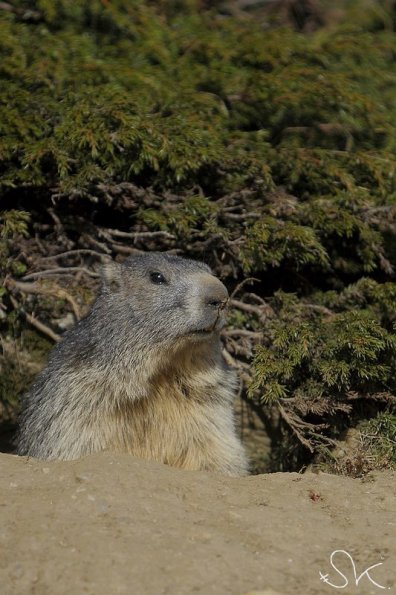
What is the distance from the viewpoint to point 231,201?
23.9ft

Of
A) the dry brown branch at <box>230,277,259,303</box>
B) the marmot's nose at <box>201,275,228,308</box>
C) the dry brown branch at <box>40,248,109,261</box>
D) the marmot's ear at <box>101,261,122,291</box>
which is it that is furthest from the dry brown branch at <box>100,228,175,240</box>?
the marmot's nose at <box>201,275,228,308</box>

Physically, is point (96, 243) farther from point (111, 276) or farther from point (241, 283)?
point (241, 283)

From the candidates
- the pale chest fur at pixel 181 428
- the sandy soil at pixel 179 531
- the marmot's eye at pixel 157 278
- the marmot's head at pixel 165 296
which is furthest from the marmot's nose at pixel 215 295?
the sandy soil at pixel 179 531

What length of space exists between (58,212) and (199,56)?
94.6 inches

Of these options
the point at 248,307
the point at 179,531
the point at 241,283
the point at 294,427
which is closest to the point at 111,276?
the point at 241,283

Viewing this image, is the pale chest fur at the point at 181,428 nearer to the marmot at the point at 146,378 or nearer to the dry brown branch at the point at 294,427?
the marmot at the point at 146,378

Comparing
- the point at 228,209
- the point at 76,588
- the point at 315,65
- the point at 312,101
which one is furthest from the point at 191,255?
the point at 76,588

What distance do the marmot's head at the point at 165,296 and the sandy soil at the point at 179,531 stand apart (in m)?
0.99

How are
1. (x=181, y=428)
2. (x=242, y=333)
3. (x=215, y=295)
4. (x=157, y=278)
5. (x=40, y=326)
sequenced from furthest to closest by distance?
(x=40, y=326) < (x=242, y=333) < (x=181, y=428) < (x=157, y=278) < (x=215, y=295)

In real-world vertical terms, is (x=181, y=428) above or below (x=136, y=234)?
below

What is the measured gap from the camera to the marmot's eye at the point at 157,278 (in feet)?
19.6

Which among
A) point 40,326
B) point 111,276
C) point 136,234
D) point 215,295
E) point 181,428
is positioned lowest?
point 40,326

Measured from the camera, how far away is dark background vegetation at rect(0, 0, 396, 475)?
6566mm

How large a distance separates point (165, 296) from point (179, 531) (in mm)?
2012
